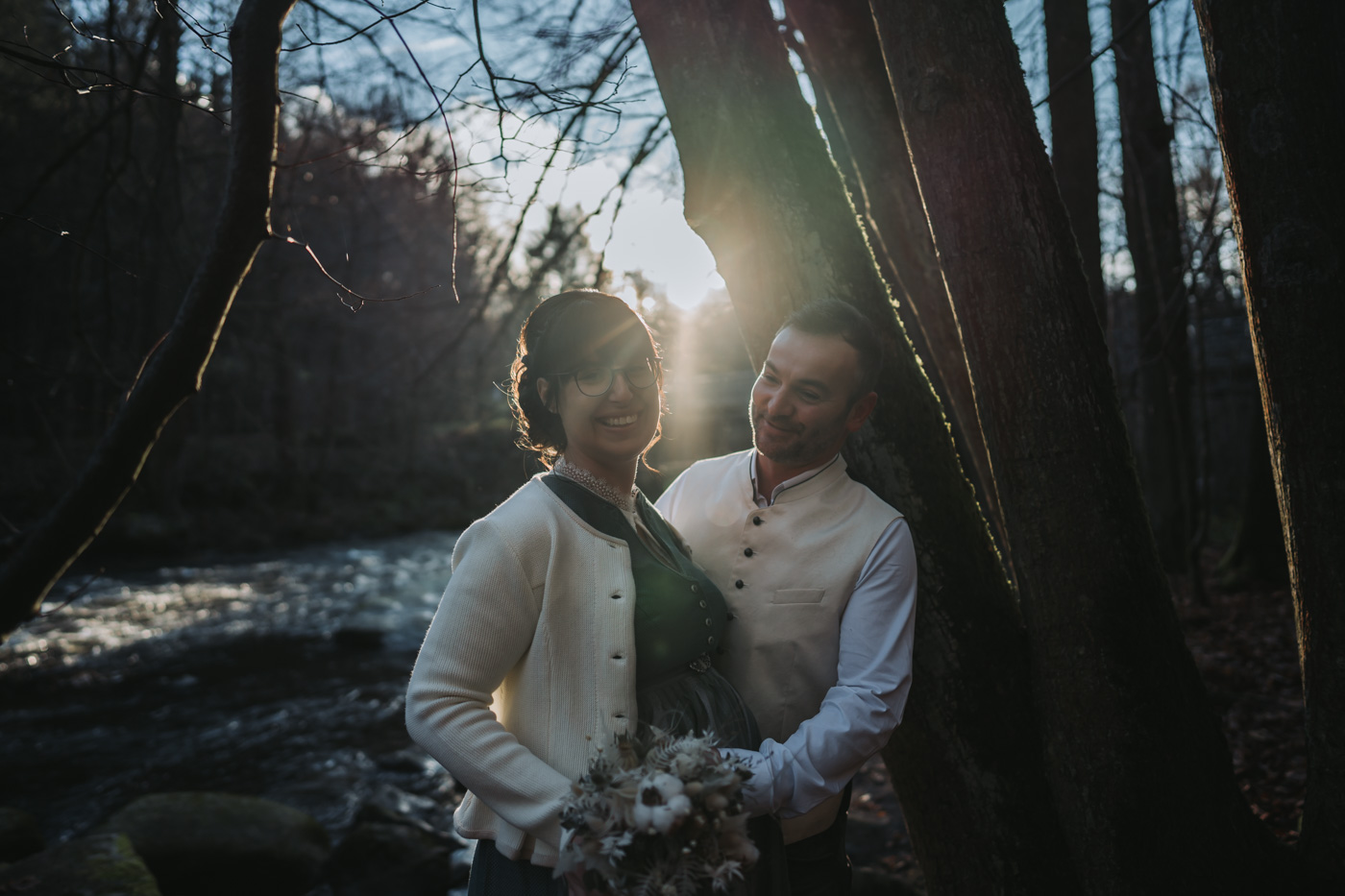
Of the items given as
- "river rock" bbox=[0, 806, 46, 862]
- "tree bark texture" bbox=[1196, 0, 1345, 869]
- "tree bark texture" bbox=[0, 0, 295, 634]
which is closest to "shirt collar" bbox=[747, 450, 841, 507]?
"tree bark texture" bbox=[1196, 0, 1345, 869]

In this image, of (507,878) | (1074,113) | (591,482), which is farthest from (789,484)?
(1074,113)

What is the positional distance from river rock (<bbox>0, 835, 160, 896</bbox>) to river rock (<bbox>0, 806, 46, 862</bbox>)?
48.9 inches

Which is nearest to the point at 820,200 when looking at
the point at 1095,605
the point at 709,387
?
the point at 1095,605

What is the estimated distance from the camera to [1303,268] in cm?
188

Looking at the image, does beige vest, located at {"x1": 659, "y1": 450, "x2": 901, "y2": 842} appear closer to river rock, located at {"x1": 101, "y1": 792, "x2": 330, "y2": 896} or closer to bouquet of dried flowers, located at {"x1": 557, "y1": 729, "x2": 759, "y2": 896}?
bouquet of dried flowers, located at {"x1": 557, "y1": 729, "x2": 759, "y2": 896}

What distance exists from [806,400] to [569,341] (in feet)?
2.00

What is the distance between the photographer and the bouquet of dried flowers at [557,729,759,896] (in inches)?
51.4

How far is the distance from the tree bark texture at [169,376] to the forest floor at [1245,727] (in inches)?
111

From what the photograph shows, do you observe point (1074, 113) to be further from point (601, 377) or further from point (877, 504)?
point (601, 377)

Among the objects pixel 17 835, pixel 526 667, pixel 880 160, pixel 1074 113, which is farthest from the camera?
pixel 1074 113

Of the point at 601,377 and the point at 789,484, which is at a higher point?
the point at 601,377

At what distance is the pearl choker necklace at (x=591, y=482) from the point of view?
184cm

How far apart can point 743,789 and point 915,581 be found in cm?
67

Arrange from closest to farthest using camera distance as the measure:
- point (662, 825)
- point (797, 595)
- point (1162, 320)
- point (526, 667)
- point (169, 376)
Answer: point (662, 825) < point (526, 667) < point (797, 595) < point (169, 376) < point (1162, 320)
